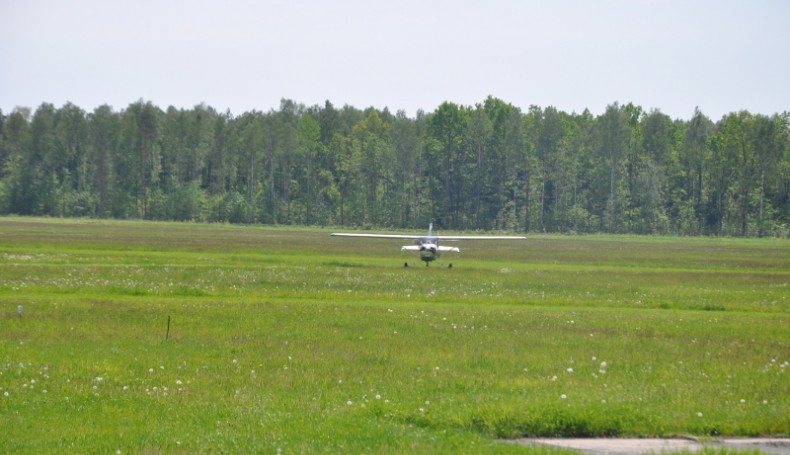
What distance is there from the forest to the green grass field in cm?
9270

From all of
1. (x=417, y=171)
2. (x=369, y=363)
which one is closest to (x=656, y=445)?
(x=369, y=363)

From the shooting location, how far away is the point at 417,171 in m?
146

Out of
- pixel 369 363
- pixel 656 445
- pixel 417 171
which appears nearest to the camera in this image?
pixel 656 445

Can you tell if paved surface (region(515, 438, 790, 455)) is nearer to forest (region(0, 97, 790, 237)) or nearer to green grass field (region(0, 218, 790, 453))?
green grass field (region(0, 218, 790, 453))

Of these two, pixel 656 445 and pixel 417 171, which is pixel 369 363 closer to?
pixel 656 445

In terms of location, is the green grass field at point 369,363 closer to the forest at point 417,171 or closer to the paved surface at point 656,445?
the paved surface at point 656,445

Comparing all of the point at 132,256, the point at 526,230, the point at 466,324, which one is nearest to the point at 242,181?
the point at 526,230

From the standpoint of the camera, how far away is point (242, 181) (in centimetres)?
15825

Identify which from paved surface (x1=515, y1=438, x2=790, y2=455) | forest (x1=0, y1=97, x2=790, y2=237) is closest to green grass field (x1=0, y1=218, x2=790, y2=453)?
paved surface (x1=515, y1=438, x2=790, y2=455)

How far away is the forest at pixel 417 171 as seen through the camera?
5089 inches

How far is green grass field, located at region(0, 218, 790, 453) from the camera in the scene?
42.6 feet

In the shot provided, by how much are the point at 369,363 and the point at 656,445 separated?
298 inches

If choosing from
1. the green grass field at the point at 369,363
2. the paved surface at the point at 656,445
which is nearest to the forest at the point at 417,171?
the green grass field at the point at 369,363

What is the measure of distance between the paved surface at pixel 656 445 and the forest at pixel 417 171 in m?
117
